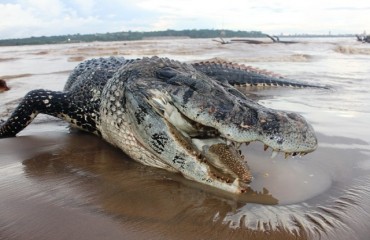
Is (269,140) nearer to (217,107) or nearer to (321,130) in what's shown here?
(217,107)

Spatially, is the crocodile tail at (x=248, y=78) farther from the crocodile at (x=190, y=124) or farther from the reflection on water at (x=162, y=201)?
the reflection on water at (x=162, y=201)

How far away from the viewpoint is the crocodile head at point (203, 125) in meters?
2.26

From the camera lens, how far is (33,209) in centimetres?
227

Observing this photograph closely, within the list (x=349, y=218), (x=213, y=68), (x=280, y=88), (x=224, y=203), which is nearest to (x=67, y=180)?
(x=224, y=203)

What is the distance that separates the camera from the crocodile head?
2262 mm

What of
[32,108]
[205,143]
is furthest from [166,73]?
[32,108]

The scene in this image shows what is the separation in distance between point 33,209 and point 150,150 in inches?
38.0

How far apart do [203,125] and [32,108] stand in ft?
7.36

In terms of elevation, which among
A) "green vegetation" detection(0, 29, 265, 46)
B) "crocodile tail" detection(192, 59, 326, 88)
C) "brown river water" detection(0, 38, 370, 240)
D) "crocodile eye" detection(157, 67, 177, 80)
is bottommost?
"brown river water" detection(0, 38, 370, 240)

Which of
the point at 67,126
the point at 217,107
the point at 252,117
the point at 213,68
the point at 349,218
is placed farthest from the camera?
the point at 213,68

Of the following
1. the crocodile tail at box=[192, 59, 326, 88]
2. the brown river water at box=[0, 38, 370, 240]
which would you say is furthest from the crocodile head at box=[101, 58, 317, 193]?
the crocodile tail at box=[192, 59, 326, 88]

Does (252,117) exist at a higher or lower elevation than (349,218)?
higher

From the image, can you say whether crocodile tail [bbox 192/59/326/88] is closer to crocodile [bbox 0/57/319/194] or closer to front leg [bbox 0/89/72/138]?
front leg [bbox 0/89/72/138]

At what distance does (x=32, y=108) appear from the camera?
4.03m
